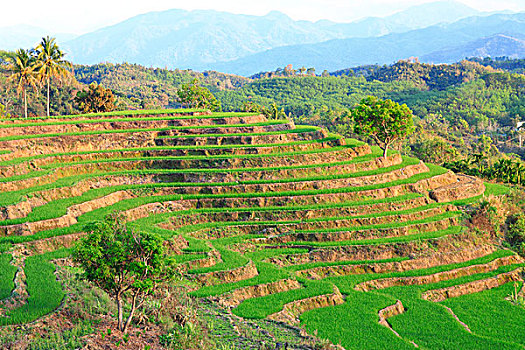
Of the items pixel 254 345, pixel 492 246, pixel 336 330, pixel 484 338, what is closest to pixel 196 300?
pixel 254 345

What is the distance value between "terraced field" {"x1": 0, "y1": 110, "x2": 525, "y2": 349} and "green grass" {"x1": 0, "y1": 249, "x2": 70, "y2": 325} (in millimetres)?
65

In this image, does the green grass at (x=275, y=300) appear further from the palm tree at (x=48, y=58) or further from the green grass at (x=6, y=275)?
the palm tree at (x=48, y=58)

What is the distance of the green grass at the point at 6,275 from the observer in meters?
17.7

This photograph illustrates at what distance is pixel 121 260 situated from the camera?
15.5m

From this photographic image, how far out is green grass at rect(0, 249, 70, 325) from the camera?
1589 cm

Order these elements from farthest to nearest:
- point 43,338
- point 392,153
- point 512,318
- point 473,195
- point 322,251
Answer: point 392,153 → point 473,195 → point 322,251 → point 512,318 → point 43,338

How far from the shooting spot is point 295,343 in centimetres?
1717

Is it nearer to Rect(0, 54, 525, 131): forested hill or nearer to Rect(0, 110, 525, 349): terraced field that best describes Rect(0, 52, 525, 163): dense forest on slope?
Rect(0, 54, 525, 131): forested hill

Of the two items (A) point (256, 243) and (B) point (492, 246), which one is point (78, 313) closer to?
(A) point (256, 243)

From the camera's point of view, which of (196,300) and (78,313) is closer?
(78,313)

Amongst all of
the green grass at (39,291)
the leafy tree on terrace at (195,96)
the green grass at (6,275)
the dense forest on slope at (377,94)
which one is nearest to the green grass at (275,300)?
the green grass at (39,291)

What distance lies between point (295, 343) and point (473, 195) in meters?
27.2

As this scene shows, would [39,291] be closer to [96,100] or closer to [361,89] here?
[96,100]

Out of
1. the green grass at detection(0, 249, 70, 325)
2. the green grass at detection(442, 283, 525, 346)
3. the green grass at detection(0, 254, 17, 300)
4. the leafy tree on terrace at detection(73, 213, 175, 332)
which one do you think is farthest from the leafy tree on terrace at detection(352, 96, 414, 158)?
the green grass at detection(0, 254, 17, 300)
